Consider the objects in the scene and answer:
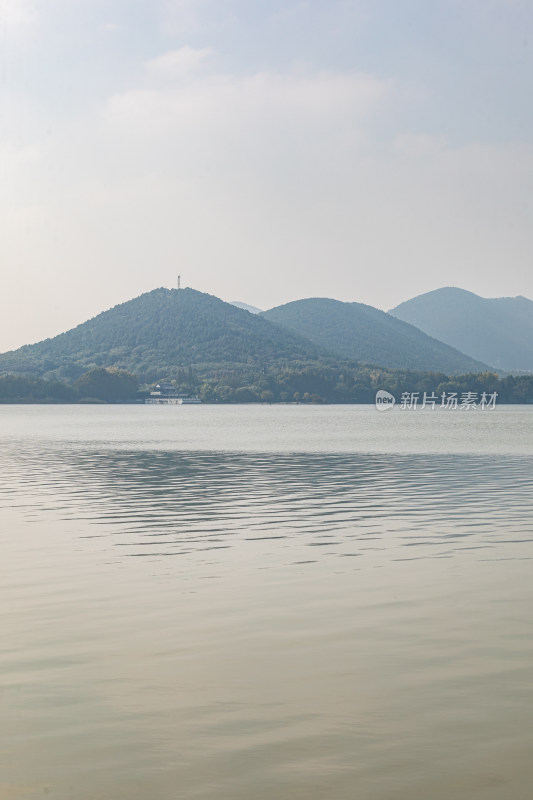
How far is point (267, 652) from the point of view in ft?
47.4

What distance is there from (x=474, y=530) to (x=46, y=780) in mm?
20284

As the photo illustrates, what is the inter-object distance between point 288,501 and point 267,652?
22.4 metres

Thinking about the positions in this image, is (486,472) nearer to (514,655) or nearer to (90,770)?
(514,655)

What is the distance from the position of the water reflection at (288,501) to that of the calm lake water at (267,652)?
22 cm

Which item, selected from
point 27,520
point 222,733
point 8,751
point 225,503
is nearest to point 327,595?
point 222,733

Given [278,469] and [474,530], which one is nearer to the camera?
[474,530]

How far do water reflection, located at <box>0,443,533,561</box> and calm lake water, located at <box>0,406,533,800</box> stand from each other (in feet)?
0.73

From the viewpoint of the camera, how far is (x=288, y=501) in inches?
1451

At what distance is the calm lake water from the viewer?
977cm

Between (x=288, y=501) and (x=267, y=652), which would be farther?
(x=288, y=501)

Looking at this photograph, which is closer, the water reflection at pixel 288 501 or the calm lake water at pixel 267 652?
the calm lake water at pixel 267 652

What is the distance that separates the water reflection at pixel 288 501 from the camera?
26188 millimetres

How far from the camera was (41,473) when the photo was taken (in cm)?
5216

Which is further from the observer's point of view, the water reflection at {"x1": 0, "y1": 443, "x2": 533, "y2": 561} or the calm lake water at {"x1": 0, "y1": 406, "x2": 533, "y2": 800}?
the water reflection at {"x1": 0, "y1": 443, "x2": 533, "y2": 561}
